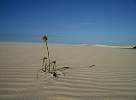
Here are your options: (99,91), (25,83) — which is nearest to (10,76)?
(25,83)

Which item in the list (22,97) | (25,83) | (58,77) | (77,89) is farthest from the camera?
(58,77)

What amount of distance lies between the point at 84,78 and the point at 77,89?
62 cm

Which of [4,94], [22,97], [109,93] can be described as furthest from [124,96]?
[4,94]

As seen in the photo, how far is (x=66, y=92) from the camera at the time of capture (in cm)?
234

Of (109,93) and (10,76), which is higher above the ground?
(10,76)

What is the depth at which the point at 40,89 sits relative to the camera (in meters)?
2.39

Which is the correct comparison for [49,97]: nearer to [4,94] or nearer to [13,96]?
[13,96]

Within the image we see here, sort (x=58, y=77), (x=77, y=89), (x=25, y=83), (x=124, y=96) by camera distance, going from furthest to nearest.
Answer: (x=58, y=77)
(x=25, y=83)
(x=77, y=89)
(x=124, y=96)

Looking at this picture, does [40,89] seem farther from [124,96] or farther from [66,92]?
[124,96]

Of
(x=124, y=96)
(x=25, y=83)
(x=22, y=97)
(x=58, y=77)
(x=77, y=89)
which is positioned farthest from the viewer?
(x=58, y=77)

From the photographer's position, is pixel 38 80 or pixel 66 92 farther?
pixel 38 80

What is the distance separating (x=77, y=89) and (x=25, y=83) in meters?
0.82

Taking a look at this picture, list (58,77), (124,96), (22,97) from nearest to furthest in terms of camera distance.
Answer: (22,97) < (124,96) < (58,77)

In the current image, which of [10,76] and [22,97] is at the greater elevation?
[10,76]
